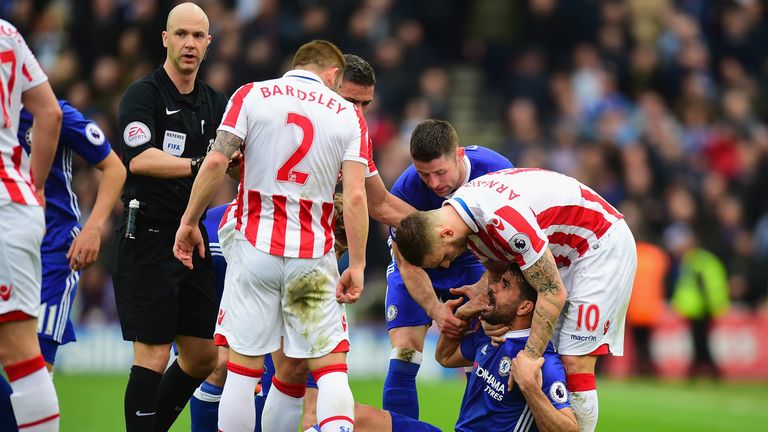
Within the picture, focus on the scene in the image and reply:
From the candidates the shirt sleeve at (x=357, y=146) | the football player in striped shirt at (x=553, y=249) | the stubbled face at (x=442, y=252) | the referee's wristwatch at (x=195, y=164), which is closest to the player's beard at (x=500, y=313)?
the football player in striped shirt at (x=553, y=249)

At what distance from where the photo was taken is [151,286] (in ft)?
25.3

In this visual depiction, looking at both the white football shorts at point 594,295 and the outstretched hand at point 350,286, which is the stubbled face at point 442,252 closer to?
the outstretched hand at point 350,286

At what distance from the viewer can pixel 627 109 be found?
21.1m

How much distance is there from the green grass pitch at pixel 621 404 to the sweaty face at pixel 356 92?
413 centimetres

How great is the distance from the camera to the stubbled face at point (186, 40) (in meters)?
7.76

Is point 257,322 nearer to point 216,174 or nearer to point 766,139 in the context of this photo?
point 216,174

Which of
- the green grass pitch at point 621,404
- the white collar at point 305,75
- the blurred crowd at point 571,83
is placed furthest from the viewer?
the blurred crowd at point 571,83

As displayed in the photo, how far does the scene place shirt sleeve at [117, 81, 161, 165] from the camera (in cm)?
761

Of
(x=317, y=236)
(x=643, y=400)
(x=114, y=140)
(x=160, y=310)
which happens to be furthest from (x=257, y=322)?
(x=114, y=140)

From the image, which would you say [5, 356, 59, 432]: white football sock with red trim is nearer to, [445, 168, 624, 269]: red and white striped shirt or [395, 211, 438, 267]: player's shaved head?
[395, 211, 438, 267]: player's shaved head

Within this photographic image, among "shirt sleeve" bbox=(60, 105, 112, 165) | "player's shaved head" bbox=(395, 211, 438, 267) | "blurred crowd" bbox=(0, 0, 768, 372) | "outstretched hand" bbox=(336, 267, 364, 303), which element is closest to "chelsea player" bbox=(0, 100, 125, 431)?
"shirt sleeve" bbox=(60, 105, 112, 165)

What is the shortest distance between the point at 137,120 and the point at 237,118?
112 centimetres

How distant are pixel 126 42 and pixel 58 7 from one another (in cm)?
215

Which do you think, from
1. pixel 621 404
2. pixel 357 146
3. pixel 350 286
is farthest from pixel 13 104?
pixel 621 404
